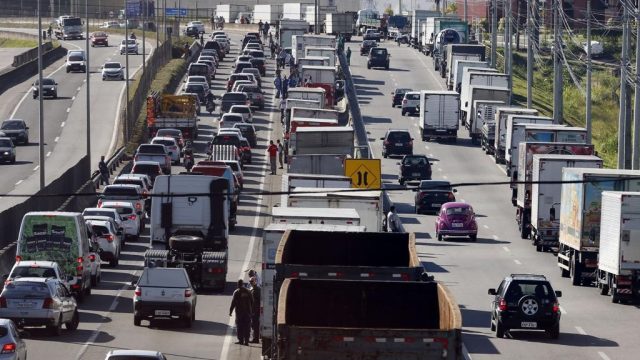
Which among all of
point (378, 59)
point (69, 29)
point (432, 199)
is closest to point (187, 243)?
point (432, 199)

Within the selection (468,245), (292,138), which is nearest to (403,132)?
(292,138)

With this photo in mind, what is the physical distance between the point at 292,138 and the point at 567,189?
64.2ft

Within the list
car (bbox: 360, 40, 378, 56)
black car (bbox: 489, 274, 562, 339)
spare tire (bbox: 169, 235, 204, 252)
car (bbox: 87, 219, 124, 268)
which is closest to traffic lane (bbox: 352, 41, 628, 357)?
black car (bbox: 489, 274, 562, 339)

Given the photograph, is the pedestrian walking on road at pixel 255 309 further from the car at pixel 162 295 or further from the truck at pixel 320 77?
the truck at pixel 320 77

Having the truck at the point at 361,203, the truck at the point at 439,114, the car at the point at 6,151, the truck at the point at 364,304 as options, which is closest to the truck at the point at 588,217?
the truck at the point at 361,203

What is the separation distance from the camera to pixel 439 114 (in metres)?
88.4

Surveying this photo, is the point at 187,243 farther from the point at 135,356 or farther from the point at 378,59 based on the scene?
the point at 378,59

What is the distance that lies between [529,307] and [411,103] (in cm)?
6542

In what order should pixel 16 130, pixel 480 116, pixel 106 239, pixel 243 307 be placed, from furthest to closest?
pixel 16 130 → pixel 480 116 → pixel 106 239 → pixel 243 307

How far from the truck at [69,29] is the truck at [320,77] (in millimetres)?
68496

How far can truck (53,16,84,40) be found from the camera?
16400 centimetres

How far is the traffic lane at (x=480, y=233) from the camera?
144ft

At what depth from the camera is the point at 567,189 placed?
163 ft

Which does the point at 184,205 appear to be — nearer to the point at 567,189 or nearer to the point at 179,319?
the point at 179,319
